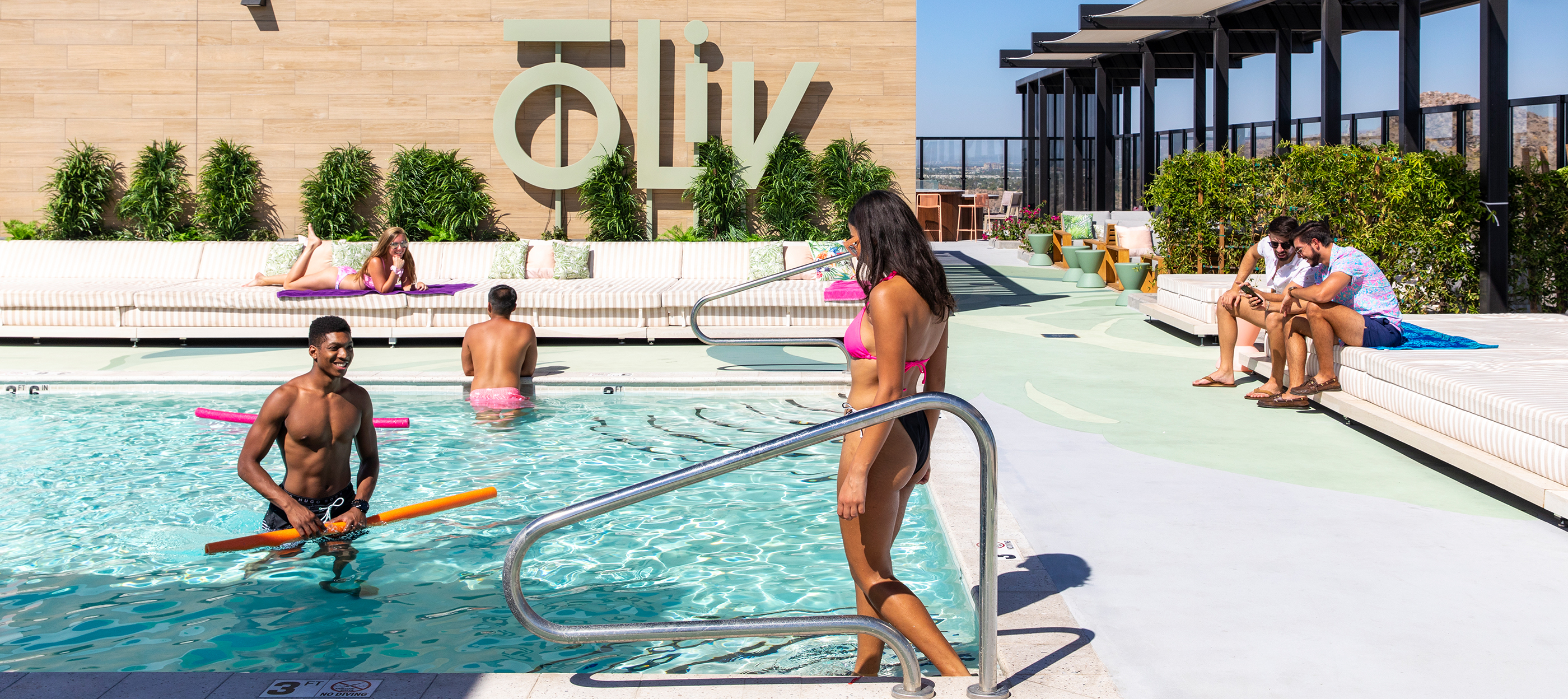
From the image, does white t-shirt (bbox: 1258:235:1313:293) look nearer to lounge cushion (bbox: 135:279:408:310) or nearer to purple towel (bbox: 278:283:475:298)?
purple towel (bbox: 278:283:475:298)

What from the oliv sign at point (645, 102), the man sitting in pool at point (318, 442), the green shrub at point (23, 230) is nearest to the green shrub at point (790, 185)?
the oliv sign at point (645, 102)

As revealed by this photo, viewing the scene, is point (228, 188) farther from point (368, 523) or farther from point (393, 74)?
point (368, 523)

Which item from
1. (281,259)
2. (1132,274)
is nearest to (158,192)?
(281,259)

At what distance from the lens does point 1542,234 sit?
9.59m

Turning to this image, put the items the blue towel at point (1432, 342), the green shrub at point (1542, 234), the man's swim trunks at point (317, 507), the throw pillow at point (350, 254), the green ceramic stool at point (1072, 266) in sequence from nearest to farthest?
the man's swim trunks at point (317, 507), the blue towel at point (1432, 342), the green shrub at point (1542, 234), the throw pillow at point (350, 254), the green ceramic stool at point (1072, 266)

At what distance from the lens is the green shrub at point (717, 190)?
12148 mm

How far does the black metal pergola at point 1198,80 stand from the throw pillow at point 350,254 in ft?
31.6

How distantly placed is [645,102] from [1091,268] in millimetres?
6530

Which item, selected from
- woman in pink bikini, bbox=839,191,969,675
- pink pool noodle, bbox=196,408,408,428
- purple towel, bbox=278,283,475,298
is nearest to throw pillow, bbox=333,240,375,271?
purple towel, bbox=278,283,475,298

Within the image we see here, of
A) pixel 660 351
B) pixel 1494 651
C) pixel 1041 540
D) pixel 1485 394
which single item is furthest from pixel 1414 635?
pixel 660 351

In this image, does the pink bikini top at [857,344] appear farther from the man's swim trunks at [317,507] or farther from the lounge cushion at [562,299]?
the lounge cushion at [562,299]

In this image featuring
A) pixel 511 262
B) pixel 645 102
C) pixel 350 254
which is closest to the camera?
pixel 350 254

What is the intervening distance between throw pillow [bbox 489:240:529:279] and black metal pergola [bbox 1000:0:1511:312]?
26.9 ft

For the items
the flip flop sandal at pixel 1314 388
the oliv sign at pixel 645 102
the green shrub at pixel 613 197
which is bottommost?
the flip flop sandal at pixel 1314 388
